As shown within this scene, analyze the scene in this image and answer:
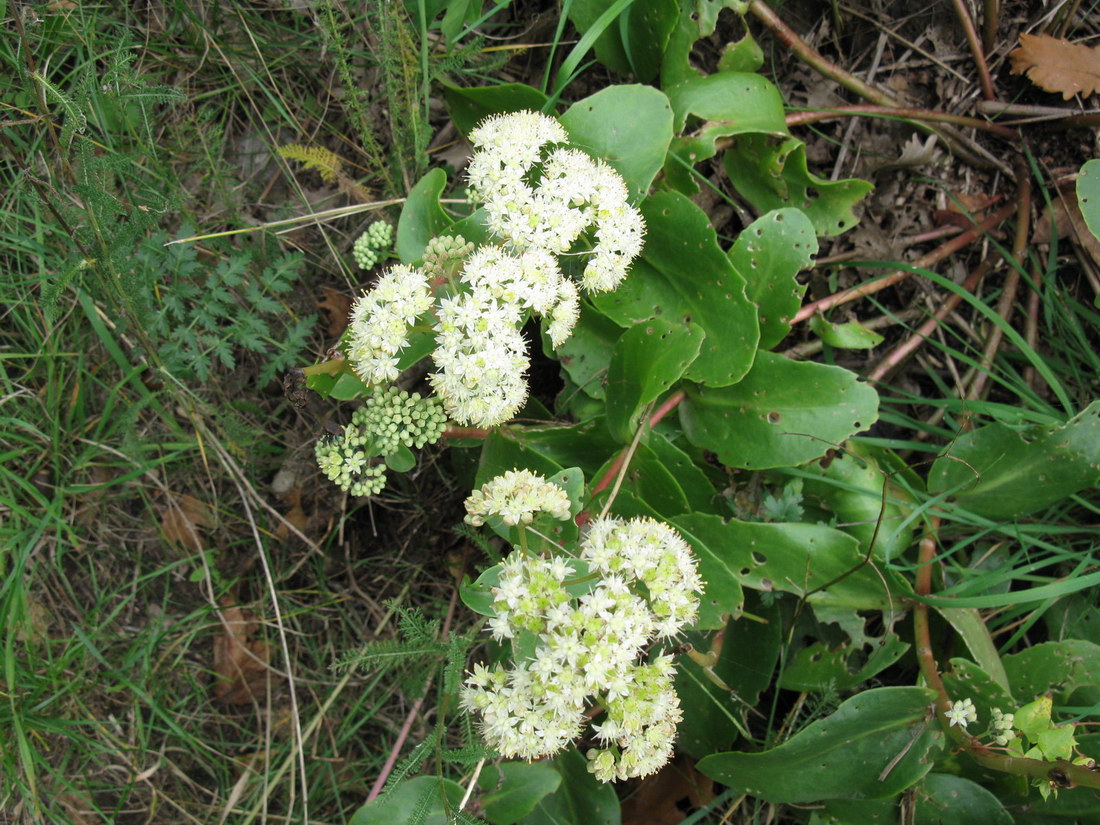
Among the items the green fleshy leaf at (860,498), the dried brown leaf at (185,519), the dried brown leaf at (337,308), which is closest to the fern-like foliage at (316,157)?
the dried brown leaf at (337,308)

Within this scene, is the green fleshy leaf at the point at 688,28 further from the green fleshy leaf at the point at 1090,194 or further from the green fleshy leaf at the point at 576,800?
the green fleshy leaf at the point at 576,800

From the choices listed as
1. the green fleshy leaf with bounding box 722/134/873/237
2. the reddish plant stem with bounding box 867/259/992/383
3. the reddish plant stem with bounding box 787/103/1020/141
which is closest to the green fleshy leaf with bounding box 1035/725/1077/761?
the reddish plant stem with bounding box 867/259/992/383

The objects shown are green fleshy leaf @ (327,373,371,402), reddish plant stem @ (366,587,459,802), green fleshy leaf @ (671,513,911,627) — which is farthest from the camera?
reddish plant stem @ (366,587,459,802)

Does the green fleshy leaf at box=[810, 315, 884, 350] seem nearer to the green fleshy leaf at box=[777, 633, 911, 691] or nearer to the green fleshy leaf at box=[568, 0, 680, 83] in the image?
the green fleshy leaf at box=[777, 633, 911, 691]

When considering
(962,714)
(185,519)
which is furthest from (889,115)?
(185,519)

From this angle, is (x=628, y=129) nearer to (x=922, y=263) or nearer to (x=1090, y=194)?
(x=922, y=263)

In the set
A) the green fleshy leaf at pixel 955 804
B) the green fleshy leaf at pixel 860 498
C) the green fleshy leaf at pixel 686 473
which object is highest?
the green fleshy leaf at pixel 686 473

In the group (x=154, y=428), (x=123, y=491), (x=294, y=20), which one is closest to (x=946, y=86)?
(x=294, y=20)

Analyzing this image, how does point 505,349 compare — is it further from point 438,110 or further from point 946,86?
point 946,86
